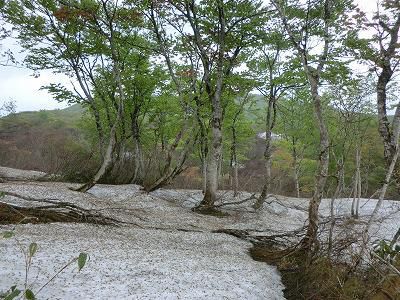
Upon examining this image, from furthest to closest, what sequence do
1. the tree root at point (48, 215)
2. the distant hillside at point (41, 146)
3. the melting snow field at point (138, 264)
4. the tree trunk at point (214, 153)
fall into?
the distant hillside at point (41, 146) < the tree trunk at point (214, 153) < the tree root at point (48, 215) < the melting snow field at point (138, 264)

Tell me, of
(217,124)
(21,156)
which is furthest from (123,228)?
(21,156)

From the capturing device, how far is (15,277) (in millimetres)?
3904

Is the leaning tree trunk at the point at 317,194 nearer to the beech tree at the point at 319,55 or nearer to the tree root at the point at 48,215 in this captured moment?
the beech tree at the point at 319,55

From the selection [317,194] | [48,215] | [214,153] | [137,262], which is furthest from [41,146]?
[317,194]

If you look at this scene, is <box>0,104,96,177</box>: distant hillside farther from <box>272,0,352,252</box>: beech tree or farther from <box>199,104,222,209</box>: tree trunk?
<box>272,0,352,252</box>: beech tree

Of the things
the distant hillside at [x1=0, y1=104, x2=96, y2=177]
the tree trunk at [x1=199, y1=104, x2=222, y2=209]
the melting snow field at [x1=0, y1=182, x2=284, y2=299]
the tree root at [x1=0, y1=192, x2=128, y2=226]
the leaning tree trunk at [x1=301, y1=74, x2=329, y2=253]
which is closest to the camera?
the melting snow field at [x1=0, y1=182, x2=284, y2=299]

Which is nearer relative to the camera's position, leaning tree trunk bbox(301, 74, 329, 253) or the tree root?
leaning tree trunk bbox(301, 74, 329, 253)

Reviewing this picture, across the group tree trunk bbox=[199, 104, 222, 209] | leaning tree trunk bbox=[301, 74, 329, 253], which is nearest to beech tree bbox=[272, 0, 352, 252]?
leaning tree trunk bbox=[301, 74, 329, 253]

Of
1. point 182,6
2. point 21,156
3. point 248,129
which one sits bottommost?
point 21,156

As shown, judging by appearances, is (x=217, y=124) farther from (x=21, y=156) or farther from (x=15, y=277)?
(x=21, y=156)

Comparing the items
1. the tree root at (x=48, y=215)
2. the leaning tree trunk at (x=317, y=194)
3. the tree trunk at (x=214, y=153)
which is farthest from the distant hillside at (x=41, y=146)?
the leaning tree trunk at (x=317, y=194)

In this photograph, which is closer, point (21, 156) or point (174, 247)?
point (174, 247)

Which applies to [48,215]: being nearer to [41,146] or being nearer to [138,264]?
[138,264]

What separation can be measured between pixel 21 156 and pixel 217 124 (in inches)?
989
